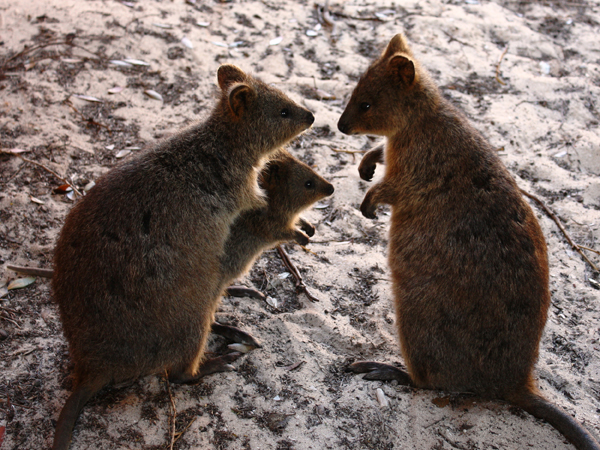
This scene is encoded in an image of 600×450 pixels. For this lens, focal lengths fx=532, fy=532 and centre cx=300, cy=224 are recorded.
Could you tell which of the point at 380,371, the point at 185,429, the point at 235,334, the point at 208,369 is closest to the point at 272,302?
the point at 235,334

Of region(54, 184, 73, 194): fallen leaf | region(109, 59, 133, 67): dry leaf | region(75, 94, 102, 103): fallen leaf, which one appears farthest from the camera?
region(109, 59, 133, 67): dry leaf

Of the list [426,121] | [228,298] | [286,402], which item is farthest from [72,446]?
[426,121]

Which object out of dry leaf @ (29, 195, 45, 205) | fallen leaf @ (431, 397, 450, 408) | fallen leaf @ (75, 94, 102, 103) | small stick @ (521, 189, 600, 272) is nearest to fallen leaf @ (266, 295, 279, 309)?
fallen leaf @ (431, 397, 450, 408)

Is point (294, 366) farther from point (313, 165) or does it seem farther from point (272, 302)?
point (313, 165)

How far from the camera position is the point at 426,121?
12.8 feet

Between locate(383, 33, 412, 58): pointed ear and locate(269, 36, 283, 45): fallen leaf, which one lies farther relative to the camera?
locate(269, 36, 283, 45): fallen leaf

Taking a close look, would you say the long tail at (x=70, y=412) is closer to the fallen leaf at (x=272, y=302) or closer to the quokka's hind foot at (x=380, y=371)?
the fallen leaf at (x=272, y=302)

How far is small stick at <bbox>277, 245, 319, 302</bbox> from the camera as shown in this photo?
4398 mm

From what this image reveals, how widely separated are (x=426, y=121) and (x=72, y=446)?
125 inches

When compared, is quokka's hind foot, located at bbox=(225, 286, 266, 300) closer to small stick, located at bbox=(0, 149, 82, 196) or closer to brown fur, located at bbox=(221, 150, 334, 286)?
brown fur, located at bbox=(221, 150, 334, 286)

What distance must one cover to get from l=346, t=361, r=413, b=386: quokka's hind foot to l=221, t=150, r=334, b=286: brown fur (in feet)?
3.54

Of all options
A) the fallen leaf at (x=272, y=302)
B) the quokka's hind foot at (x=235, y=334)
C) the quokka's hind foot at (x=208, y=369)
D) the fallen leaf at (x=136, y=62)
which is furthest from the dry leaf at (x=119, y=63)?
the quokka's hind foot at (x=208, y=369)

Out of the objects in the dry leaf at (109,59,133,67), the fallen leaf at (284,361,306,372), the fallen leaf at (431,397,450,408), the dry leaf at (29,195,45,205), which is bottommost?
the fallen leaf at (284,361,306,372)

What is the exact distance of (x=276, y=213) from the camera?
4141mm
